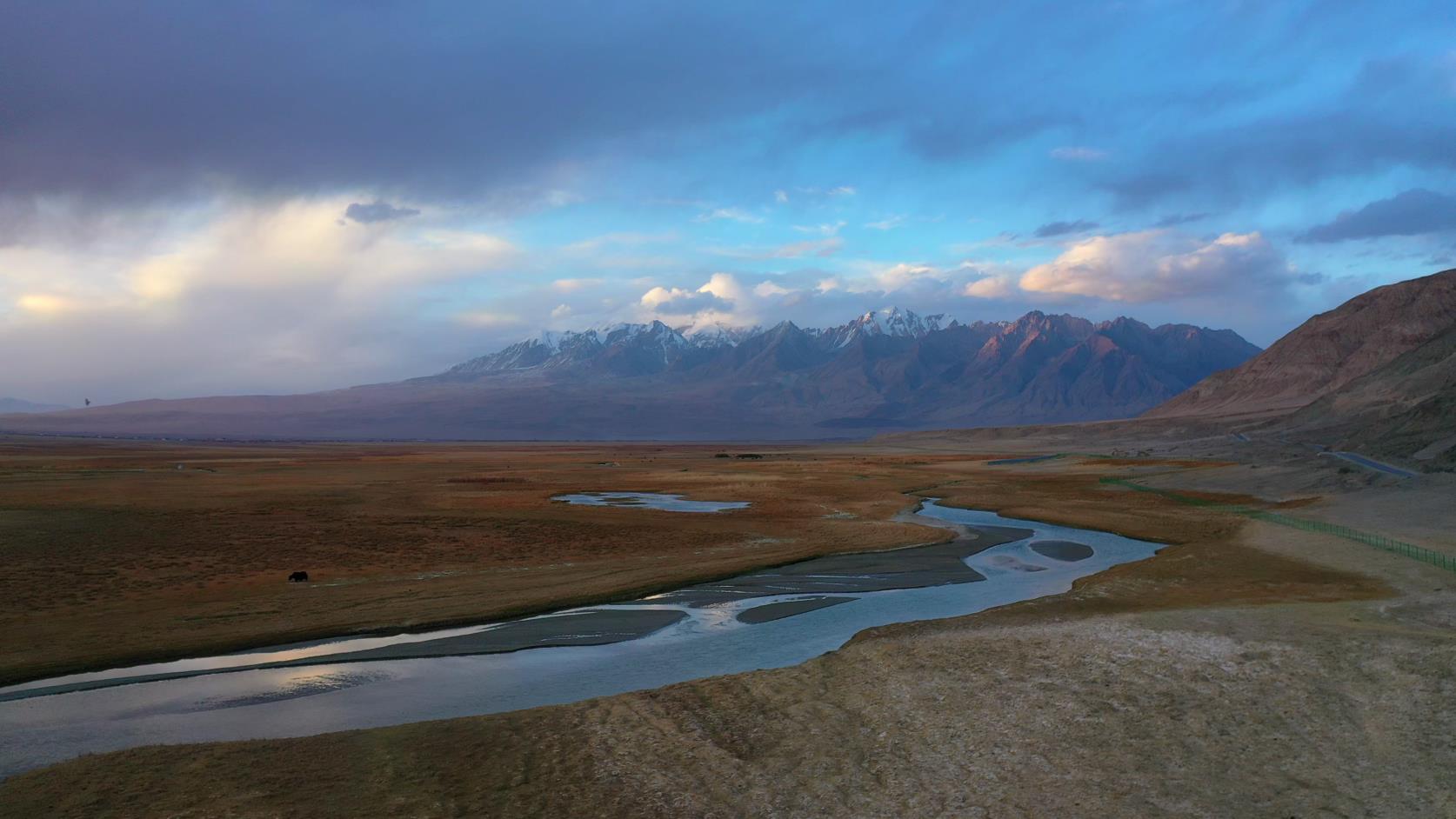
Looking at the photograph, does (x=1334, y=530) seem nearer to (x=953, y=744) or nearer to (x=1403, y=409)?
(x=953, y=744)

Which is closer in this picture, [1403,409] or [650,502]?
[650,502]

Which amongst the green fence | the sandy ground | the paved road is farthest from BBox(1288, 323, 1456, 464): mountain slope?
the sandy ground

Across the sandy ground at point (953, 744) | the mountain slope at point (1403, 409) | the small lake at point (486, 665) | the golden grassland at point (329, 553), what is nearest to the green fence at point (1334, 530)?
the sandy ground at point (953, 744)

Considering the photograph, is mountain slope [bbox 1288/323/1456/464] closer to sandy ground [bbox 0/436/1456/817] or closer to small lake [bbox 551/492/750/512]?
small lake [bbox 551/492/750/512]

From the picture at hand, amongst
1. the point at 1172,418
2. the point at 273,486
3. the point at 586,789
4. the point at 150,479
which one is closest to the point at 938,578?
the point at 586,789

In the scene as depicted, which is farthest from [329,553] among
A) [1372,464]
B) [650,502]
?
[1372,464]

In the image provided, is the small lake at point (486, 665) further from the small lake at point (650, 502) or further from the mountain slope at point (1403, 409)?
the mountain slope at point (1403, 409)

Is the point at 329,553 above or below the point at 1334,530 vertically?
above
